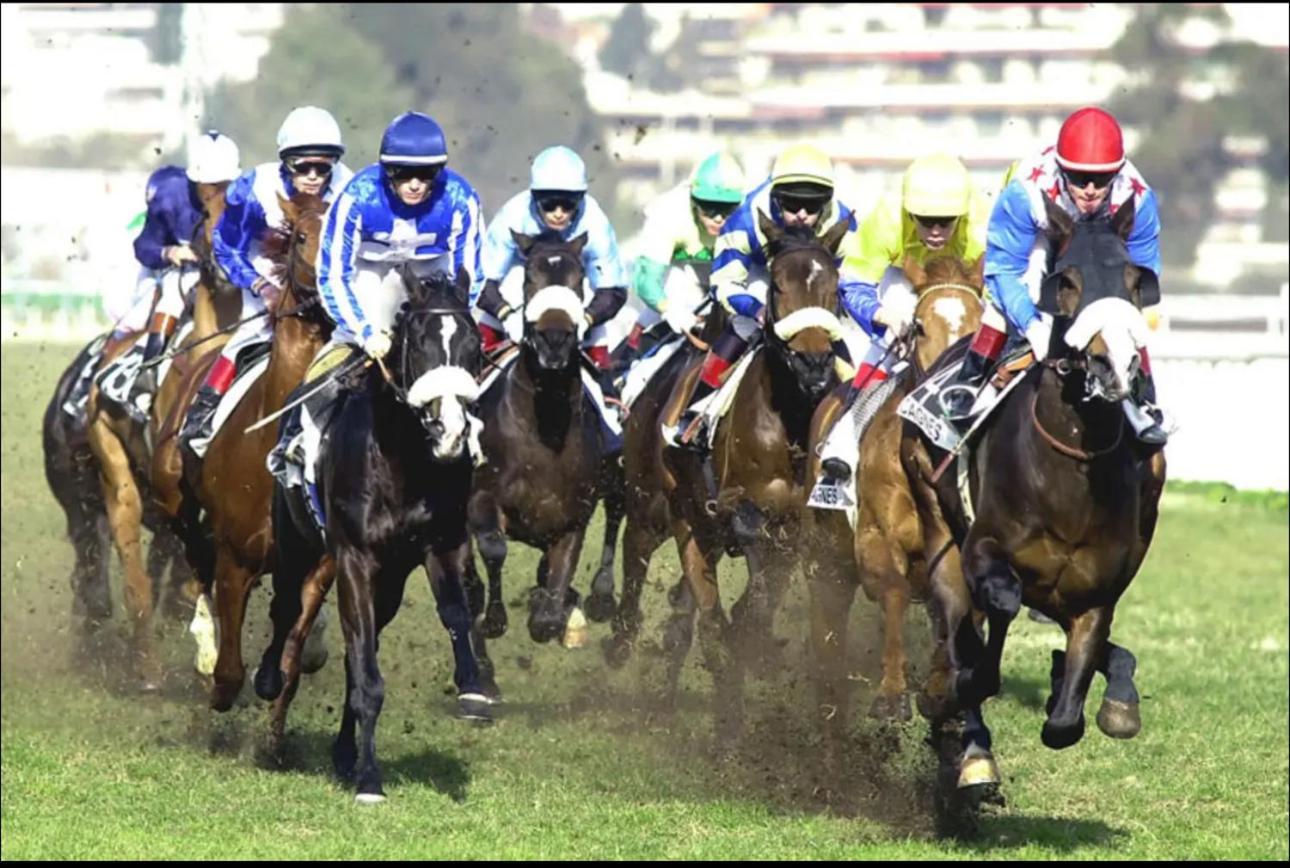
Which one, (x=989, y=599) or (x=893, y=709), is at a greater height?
(x=989, y=599)

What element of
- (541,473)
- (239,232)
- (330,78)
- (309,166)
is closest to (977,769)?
(541,473)

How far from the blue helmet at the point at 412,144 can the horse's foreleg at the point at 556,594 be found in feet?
8.67

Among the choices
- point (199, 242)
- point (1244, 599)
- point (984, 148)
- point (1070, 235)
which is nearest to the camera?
point (1070, 235)

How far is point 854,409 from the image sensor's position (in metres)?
10.4

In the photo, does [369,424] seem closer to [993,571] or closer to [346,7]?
[993,571]

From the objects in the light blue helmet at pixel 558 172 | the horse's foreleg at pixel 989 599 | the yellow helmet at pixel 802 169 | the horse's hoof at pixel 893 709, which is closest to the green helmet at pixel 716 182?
the light blue helmet at pixel 558 172

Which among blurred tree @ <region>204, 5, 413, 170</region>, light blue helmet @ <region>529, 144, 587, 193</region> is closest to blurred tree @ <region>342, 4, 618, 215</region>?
blurred tree @ <region>204, 5, 413, 170</region>

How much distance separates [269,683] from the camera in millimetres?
10672

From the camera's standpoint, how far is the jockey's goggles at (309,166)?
11.0m

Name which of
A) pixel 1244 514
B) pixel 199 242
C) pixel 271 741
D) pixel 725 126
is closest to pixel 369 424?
pixel 271 741

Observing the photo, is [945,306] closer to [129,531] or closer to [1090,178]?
[1090,178]

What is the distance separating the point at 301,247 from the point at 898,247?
250 centimetres

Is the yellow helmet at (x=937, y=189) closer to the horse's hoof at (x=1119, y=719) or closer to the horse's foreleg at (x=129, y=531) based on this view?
the horse's hoof at (x=1119, y=719)

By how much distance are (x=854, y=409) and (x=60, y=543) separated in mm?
10773
